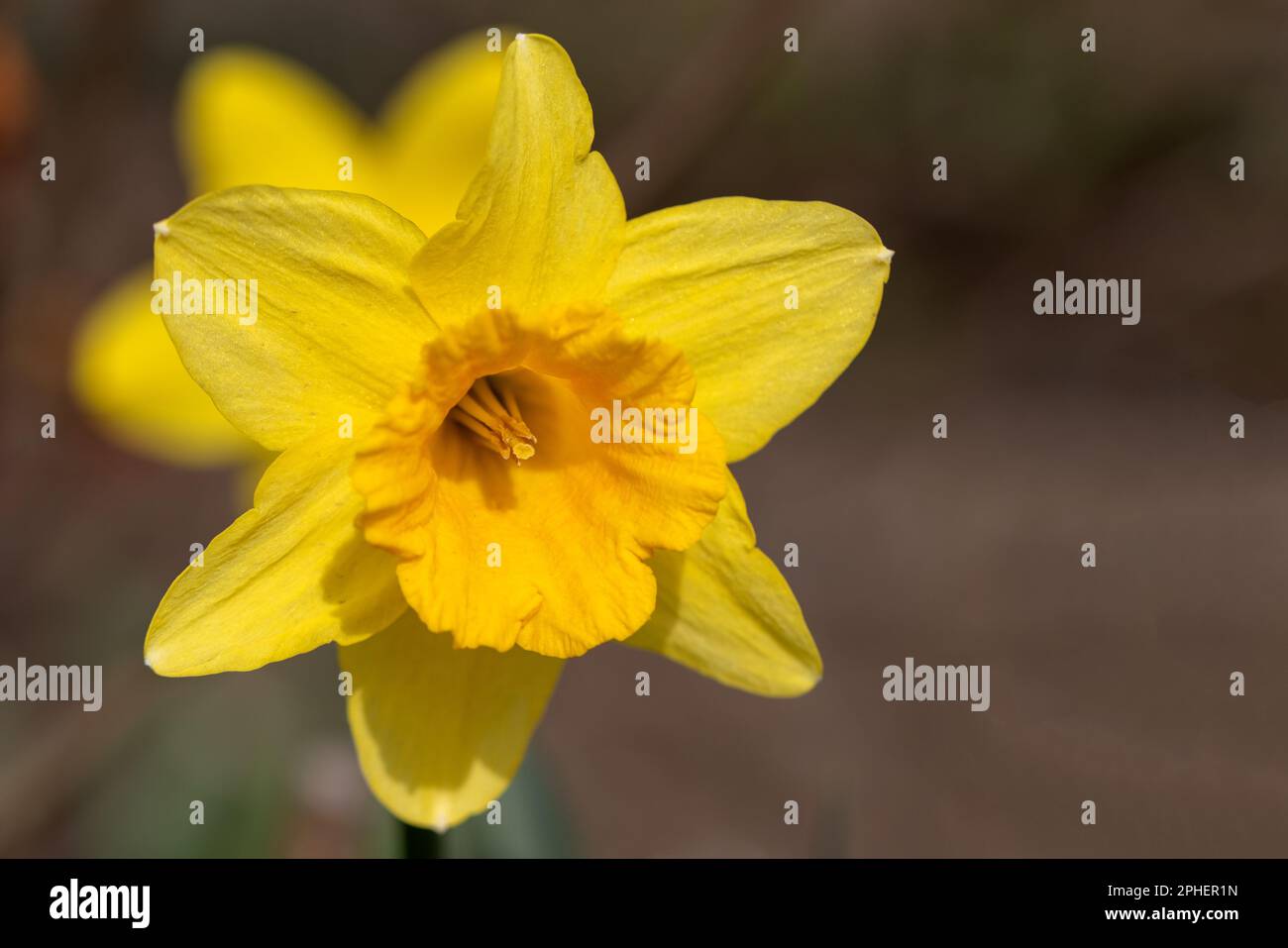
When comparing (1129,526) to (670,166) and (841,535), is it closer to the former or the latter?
(841,535)

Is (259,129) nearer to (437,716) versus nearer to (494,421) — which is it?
(494,421)

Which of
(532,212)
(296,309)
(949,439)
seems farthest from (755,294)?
(949,439)

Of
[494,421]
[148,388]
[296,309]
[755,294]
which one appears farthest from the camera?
[148,388]

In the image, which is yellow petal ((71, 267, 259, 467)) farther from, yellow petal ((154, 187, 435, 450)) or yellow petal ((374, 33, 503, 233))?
yellow petal ((154, 187, 435, 450))

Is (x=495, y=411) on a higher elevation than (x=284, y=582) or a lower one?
higher

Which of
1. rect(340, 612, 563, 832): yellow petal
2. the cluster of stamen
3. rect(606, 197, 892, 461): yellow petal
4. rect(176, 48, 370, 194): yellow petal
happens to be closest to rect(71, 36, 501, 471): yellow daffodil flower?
rect(176, 48, 370, 194): yellow petal

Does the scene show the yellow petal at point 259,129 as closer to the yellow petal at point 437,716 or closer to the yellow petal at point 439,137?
the yellow petal at point 439,137

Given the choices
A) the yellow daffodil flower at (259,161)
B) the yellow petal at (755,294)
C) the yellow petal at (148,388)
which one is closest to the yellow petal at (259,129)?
the yellow daffodil flower at (259,161)
